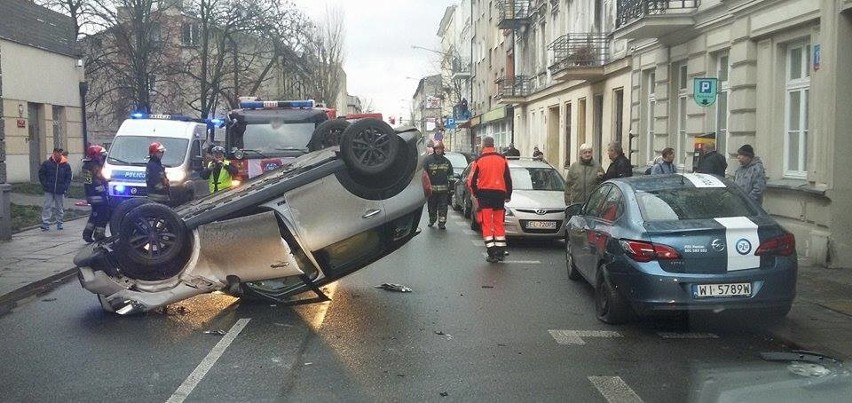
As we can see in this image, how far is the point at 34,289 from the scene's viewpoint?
10195 mm

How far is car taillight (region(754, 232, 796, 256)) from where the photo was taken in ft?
23.6

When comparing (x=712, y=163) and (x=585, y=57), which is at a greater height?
(x=585, y=57)

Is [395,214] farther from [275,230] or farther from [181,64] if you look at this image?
[181,64]

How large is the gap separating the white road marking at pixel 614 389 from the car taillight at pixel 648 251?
4.87 feet

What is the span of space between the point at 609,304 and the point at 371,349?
2469 mm

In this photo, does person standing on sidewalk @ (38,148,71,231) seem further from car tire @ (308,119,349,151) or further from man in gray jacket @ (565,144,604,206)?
man in gray jacket @ (565,144,604,206)

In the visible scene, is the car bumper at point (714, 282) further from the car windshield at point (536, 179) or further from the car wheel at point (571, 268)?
the car windshield at point (536, 179)

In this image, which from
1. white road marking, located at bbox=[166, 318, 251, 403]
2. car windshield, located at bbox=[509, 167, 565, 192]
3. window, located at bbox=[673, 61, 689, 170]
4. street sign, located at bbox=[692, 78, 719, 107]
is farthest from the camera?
window, located at bbox=[673, 61, 689, 170]

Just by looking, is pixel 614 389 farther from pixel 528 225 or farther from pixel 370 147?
pixel 528 225

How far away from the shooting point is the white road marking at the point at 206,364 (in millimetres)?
5715

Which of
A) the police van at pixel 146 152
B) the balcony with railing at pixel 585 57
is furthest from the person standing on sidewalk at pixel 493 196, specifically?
the balcony with railing at pixel 585 57

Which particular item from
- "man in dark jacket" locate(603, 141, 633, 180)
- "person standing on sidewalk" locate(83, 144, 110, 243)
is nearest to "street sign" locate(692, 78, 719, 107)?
"man in dark jacket" locate(603, 141, 633, 180)

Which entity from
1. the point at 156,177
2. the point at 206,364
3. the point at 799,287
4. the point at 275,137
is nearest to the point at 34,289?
the point at 156,177

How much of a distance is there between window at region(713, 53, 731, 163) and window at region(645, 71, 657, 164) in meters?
3.84
